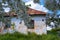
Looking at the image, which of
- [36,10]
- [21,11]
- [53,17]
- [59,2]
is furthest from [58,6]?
[36,10]

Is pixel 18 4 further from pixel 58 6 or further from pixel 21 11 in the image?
pixel 58 6

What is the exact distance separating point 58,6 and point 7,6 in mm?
1094

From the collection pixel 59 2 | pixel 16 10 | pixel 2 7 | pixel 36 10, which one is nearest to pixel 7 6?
pixel 2 7

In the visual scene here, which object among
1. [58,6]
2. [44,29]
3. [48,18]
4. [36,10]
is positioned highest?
[58,6]

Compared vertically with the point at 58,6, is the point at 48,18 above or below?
below

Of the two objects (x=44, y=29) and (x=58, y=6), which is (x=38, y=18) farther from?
(x=58, y=6)

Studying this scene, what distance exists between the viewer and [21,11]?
13.1 ft

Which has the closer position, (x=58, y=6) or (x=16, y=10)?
(x=16, y=10)

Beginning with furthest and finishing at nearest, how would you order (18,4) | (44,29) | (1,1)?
(44,29)
(1,1)
(18,4)

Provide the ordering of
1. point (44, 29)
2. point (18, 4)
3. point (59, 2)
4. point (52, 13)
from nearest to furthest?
1. point (18, 4)
2. point (59, 2)
3. point (52, 13)
4. point (44, 29)

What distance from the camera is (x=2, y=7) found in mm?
4363

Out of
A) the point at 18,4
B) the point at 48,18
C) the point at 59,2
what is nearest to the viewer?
the point at 18,4

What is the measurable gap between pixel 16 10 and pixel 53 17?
136cm

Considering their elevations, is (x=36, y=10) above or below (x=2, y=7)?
below
